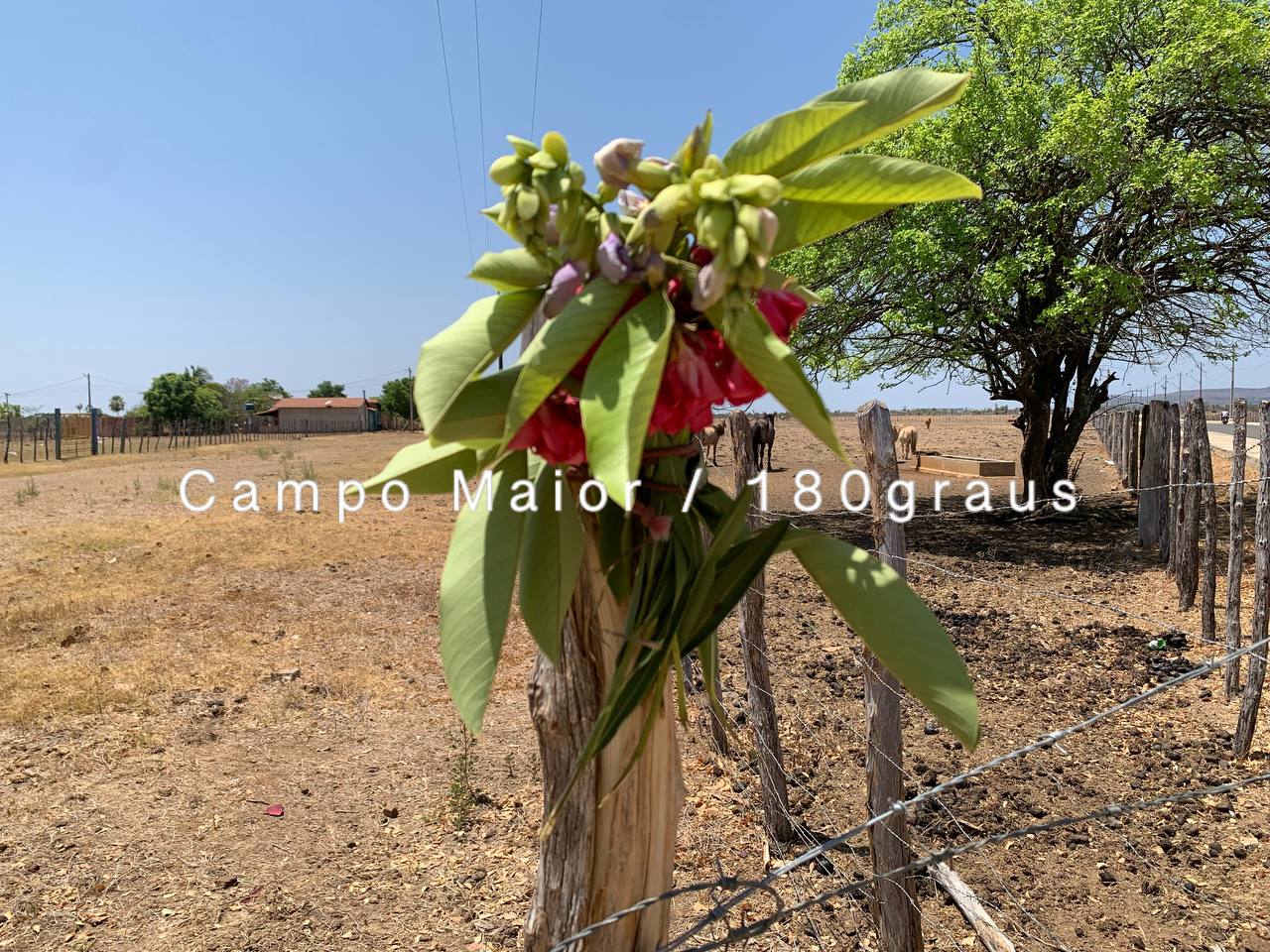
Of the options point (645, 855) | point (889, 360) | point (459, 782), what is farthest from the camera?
point (889, 360)

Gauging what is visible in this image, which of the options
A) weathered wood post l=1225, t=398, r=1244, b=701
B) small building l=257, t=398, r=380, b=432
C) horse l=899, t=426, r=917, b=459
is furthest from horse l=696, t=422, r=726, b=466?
small building l=257, t=398, r=380, b=432

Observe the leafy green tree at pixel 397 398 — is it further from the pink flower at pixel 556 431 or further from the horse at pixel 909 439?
the pink flower at pixel 556 431

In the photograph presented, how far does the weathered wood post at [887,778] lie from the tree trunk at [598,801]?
52.3 inches

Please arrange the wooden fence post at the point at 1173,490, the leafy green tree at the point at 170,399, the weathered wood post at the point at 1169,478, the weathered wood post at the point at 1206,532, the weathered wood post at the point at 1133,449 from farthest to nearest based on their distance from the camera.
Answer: the leafy green tree at the point at 170,399 < the weathered wood post at the point at 1133,449 < the weathered wood post at the point at 1169,478 < the wooden fence post at the point at 1173,490 < the weathered wood post at the point at 1206,532

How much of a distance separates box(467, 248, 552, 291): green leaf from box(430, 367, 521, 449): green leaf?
0.06 meters

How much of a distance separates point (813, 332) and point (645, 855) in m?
7.55

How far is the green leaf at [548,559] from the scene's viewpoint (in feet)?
1.83

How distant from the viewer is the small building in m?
54.1

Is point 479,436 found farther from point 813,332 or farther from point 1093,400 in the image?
point 1093,400

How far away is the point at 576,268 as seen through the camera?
1.58 feet

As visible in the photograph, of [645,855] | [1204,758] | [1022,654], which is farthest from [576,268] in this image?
[1022,654]

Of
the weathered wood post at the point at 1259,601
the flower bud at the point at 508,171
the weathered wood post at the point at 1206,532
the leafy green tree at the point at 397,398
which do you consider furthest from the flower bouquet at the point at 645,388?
the leafy green tree at the point at 397,398

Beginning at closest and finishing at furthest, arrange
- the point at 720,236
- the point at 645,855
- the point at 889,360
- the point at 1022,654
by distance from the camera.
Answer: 1. the point at 720,236
2. the point at 645,855
3. the point at 1022,654
4. the point at 889,360

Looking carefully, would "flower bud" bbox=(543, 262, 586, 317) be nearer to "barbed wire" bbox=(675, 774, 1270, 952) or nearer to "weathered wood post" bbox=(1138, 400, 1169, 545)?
"barbed wire" bbox=(675, 774, 1270, 952)
